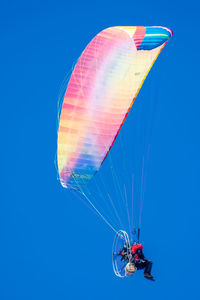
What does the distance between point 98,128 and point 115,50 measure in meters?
2.12

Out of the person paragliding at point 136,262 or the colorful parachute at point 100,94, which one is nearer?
the person paragliding at point 136,262

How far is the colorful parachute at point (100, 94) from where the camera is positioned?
15125 mm

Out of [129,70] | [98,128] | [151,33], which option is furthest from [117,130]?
[151,33]

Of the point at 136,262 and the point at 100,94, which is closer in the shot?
the point at 136,262

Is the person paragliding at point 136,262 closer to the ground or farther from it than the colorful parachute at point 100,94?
closer to the ground

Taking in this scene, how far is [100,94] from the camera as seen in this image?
1622cm

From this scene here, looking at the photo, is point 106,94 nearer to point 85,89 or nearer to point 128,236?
point 85,89

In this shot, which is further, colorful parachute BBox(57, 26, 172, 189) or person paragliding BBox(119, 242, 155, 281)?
colorful parachute BBox(57, 26, 172, 189)

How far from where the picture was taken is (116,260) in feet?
50.2

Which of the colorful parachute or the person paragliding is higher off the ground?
the colorful parachute

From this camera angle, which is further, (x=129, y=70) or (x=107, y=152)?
(x=107, y=152)

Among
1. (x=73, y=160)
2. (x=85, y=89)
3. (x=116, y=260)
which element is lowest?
(x=116, y=260)

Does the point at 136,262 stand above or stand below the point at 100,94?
below

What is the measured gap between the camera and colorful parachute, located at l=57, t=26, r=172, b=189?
1512cm
